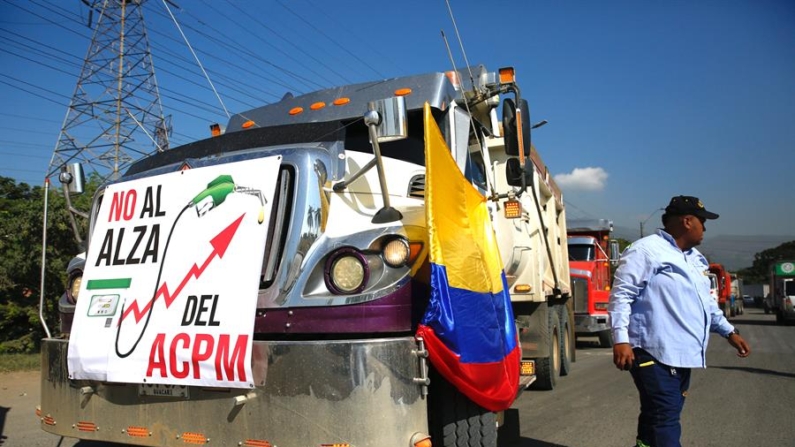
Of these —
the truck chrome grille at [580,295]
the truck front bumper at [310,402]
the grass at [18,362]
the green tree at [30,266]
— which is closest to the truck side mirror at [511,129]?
the truck front bumper at [310,402]

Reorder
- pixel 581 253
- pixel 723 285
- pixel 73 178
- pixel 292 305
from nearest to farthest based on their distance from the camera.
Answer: pixel 292 305, pixel 73 178, pixel 581 253, pixel 723 285

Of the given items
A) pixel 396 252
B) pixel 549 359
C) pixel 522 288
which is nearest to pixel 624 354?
pixel 396 252

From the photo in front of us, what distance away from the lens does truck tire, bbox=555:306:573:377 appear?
8.82 m

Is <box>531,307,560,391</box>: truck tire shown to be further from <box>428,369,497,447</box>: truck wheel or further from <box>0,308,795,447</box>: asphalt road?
<box>428,369,497,447</box>: truck wheel

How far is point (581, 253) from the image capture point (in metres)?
15.1

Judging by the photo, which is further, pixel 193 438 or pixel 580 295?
pixel 580 295

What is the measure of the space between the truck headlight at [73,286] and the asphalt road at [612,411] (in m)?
1.79

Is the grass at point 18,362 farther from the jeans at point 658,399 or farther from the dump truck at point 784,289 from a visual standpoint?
the dump truck at point 784,289

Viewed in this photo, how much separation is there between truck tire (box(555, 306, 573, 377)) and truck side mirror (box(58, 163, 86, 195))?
20.7 ft

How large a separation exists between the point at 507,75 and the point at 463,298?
7.19 feet

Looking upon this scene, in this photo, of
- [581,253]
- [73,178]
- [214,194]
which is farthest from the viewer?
[581,253]

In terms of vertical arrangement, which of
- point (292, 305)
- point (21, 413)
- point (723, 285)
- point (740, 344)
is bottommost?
point (21, 413)

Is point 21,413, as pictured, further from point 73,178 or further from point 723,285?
point 723,285

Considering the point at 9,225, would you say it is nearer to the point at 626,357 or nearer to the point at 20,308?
the point at 20,308
